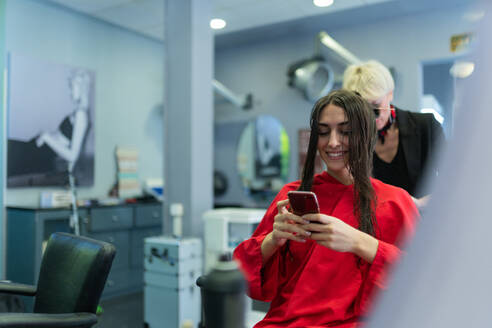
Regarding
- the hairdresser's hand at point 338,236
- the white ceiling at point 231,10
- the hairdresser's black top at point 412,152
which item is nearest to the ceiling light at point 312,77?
the white ceiling at point 231,10

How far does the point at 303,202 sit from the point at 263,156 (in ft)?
13.5

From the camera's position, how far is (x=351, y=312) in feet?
4.14

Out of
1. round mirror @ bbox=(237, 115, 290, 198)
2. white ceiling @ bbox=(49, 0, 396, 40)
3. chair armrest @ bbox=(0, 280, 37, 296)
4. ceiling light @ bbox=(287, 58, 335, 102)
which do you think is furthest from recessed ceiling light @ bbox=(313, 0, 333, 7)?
chair armrest @ bbox=(0, 280, 37, 296)

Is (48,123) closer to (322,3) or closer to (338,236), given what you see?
(322,3)

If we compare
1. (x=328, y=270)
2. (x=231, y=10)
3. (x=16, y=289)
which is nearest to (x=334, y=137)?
(x=328, y=270)

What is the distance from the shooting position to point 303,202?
112 cm

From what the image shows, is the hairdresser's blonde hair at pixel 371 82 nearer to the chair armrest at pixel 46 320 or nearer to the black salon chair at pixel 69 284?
the black salon chair at pixel 69 284

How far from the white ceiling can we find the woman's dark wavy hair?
281 centimetres

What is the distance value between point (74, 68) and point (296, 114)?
2.53m

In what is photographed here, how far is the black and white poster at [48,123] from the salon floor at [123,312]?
125cm

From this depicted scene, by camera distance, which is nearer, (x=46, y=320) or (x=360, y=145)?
(x=360, y=145)

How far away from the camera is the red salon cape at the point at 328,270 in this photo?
124 cm

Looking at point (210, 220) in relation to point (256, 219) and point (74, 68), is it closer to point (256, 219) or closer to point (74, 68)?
point (256, 219)

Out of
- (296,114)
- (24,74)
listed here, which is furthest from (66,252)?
(296,114)
